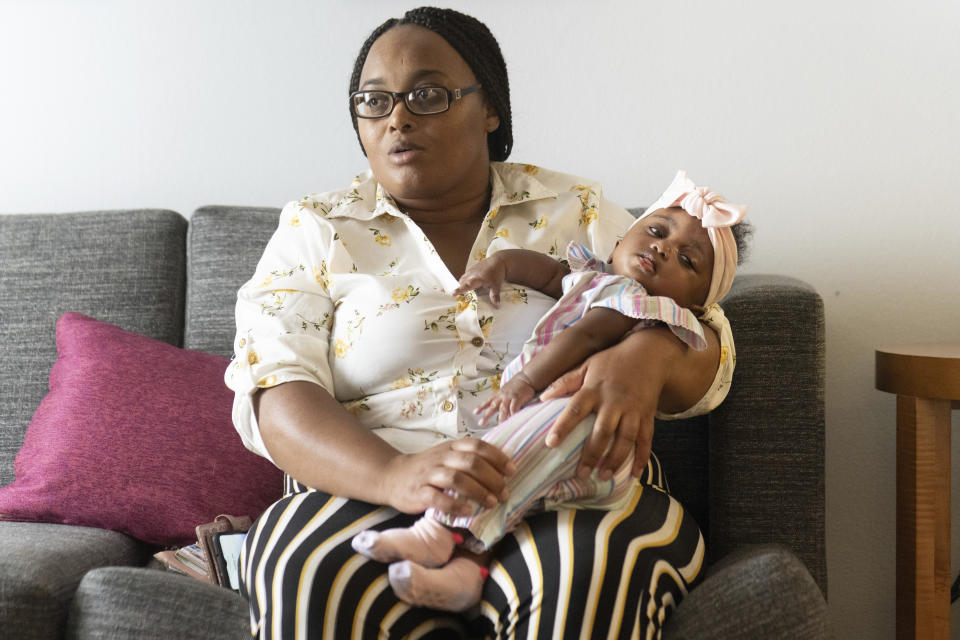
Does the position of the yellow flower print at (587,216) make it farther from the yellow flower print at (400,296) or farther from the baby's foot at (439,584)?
the baby's foot at (439,584)

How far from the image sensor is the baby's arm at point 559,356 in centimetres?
117

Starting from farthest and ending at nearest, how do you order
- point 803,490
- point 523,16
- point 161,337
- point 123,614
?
point 523,16, point 161,337, point 803,490, point 123,614

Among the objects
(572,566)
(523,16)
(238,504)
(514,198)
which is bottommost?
(238,504)

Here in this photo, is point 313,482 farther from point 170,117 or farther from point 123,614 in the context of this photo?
point 170,117

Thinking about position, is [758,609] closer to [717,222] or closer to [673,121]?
[717,222]

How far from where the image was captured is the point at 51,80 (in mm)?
2094

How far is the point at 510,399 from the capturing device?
1.17m

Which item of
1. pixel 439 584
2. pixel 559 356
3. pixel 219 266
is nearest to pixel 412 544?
pixel 439 584

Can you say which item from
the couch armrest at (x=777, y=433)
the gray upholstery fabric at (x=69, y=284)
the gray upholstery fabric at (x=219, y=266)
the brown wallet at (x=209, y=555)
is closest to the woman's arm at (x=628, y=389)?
the couch armrest at (x=777, y=433)

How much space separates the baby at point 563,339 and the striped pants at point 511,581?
0.03 metres

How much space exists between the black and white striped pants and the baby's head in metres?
0.33

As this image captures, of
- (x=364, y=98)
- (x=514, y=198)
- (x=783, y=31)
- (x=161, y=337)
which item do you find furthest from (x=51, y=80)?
(x=783, y=31)

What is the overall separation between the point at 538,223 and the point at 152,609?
0.82 m

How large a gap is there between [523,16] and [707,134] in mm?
485
